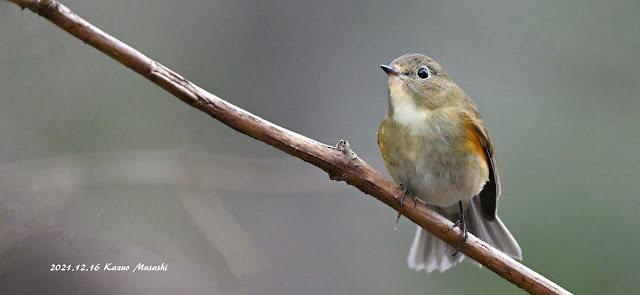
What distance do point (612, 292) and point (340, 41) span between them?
3148mm

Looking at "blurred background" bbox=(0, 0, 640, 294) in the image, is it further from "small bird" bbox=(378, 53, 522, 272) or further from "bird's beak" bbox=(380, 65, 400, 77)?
"bird's beak" bbox=(380, 65, 400, 77)

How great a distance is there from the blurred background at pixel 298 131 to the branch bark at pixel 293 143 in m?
1.29

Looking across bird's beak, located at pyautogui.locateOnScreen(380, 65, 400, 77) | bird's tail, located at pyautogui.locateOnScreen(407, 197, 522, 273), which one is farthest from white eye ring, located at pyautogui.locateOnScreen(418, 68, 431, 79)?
bird's tail, located at pyautogui.locateOnScreen(407, 197, 522, 273)

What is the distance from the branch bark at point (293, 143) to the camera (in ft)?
7.84

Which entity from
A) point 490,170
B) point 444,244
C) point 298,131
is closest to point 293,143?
point 490,170

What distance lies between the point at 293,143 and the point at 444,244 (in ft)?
6.40

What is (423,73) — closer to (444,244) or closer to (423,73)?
(423,73)

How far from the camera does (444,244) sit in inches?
171

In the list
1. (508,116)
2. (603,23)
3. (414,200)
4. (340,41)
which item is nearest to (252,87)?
(340,41)

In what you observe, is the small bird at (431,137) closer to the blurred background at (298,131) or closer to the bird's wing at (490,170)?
the bird's wing at (490,170)

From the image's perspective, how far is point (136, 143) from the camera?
214 inches

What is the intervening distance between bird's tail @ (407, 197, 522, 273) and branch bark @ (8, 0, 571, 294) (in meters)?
1.03

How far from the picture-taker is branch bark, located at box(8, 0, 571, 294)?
94.1 inches

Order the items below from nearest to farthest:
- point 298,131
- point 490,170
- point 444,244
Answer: point 490,170, point 444,244, point 298,131
